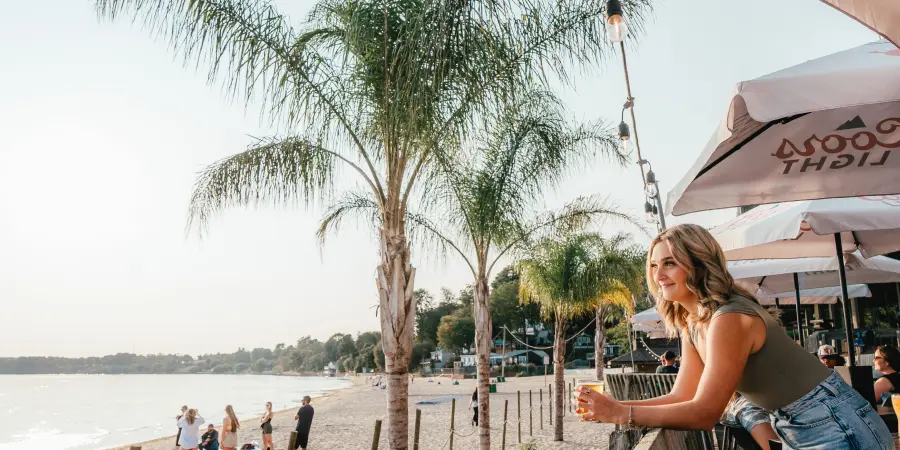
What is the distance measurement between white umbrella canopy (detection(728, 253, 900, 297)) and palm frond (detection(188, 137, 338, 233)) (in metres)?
5.00

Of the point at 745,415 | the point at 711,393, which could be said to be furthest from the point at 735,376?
the point at 745,415

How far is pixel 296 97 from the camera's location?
26.0 ft

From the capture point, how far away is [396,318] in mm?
7480

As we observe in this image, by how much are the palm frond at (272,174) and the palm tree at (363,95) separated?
13 mm

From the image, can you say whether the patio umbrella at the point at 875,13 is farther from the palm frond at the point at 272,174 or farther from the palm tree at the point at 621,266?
the palm tree at the point at 621,266

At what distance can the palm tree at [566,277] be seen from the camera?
54.4ft

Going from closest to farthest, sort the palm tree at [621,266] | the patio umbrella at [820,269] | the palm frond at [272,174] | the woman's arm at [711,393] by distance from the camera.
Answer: the woman's arm at [711,393] → the patio umbrella at [820,269] → the palm frond at [272,174] → the palm tree at [621,266]

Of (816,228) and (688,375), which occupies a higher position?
(816,228)

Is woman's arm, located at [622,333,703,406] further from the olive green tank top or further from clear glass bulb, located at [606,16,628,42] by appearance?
clear glass bulb, located at [606,16,628,42]

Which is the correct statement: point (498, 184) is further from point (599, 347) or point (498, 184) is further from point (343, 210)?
point (599, 347)

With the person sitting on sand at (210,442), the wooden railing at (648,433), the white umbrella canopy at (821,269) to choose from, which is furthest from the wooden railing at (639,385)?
the person sitting on sand at (210,442)

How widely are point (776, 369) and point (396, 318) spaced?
5.99m

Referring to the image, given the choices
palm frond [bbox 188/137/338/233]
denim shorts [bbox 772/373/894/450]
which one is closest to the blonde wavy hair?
denim shorts [bbox 772/373/894/450]

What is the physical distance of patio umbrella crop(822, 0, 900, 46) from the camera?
138cm
